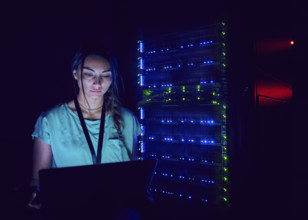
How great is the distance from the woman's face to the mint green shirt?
1.10ft

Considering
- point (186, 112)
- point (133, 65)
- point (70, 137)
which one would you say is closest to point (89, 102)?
point (70, 137)

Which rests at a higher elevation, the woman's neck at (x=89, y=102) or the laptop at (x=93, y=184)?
the woman's neck at (x=89, y=102)

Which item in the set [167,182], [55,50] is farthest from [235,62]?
[55,50]

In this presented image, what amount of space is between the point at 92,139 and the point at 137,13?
5.80 ft

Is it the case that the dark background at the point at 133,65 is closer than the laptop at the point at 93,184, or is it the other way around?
the laptop at the point at 93,184

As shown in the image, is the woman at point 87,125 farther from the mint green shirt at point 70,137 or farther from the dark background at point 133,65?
the dark background at point 133,65

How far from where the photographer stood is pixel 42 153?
211 centimetres

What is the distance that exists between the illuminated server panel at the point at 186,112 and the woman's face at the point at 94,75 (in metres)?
0.75

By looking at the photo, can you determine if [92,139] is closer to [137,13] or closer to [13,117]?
[13,117]

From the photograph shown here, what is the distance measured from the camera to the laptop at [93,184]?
97 cm

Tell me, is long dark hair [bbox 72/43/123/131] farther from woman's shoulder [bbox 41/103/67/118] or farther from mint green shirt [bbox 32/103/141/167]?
woman's shoulder [bbox 41/103/67/118]

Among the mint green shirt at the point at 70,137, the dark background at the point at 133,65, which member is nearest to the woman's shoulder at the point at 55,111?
the mint green shirt at the point at 70,137

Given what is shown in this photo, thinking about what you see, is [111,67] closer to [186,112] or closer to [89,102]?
[89,102]

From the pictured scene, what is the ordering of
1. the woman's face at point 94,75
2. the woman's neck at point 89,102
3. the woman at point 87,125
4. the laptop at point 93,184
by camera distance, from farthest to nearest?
the woman's neck at point 89,102 < the woman's face at point 94,75 < the woman at point 87,125 < the laptop at point 93,184
